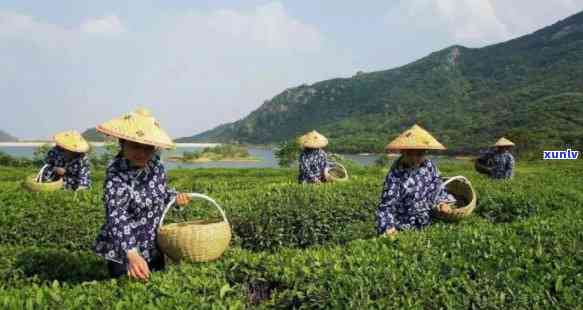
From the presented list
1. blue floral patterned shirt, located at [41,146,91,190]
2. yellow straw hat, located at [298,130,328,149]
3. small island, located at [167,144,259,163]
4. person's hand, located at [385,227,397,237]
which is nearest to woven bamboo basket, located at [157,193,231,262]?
person's hand, located at [385,227,397,237]

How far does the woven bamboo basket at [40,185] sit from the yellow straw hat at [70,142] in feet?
2.17

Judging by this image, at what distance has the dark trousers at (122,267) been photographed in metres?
3.95

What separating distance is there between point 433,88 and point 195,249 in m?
162

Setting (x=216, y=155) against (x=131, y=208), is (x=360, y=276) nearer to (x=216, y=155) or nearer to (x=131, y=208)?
(x=131, y=208)

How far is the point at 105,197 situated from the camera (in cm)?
378

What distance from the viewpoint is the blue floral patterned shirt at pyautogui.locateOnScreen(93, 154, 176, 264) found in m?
3.74

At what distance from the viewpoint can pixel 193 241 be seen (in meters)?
3.76

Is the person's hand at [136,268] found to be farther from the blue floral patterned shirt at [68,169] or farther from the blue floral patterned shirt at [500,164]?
the blue floral patterned shirt at [500,164]

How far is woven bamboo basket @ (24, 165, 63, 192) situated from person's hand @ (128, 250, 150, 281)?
17.1 ft

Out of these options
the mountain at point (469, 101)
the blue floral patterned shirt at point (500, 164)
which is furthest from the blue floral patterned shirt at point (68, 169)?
the mountain at point (469, 101)

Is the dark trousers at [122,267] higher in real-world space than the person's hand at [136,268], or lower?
lower

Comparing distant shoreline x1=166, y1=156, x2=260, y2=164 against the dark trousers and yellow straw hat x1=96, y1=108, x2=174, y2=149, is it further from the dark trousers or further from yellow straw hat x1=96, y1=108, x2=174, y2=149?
yellow straw hat x1=96, y1=108, x2=174, y2=149

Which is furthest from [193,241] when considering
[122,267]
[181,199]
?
[122,267]

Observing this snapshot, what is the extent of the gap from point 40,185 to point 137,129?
17.6 feet
